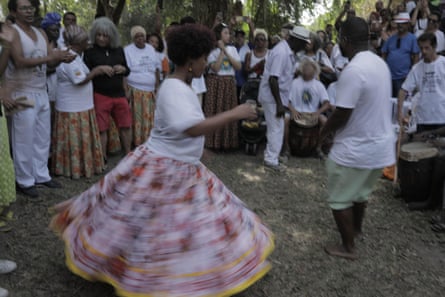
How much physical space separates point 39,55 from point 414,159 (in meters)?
4.10

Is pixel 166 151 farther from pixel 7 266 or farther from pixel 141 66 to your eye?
pixel 141 66

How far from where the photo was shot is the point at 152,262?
246 centimetres

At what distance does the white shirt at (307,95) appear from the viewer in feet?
21.4

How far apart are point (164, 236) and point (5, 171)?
1.50 meters

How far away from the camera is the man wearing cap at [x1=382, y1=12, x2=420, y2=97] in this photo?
25.0 feet

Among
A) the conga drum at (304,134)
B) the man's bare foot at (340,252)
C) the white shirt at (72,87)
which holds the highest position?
the white shirt at (72,87)

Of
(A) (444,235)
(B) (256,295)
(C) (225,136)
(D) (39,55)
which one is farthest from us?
(C) (225,136)

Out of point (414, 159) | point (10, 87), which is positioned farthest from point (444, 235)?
point (10, 87)

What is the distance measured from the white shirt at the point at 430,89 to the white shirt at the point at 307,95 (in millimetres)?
1598

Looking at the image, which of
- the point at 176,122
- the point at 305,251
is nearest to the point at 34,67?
the point at 176,122

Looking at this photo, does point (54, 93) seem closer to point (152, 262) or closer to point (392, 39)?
point (152, 262)

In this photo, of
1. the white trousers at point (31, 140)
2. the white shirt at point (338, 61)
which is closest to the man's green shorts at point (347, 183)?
the white trousers at point (31, 140)

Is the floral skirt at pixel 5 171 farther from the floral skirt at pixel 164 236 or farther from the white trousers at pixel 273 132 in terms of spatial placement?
the white trousers at pixel 273 132

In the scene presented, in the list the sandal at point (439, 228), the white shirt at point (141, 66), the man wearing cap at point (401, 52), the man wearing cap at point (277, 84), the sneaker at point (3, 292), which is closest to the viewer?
the sneaker at point (3, 292)
